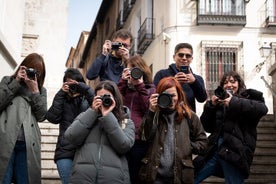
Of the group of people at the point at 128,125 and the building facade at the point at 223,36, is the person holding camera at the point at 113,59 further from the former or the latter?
the building facade at the point at 223,36

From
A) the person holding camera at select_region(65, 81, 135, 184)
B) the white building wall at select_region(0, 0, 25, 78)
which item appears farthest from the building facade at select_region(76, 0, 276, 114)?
the person holding camera at select_region(65, 81, 135, 184)

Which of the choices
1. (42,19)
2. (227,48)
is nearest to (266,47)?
(227,48)

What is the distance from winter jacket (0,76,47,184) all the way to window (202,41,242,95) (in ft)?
40.0

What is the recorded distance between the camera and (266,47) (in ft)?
52.8

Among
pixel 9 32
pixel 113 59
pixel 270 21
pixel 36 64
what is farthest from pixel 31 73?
pixel 270 21

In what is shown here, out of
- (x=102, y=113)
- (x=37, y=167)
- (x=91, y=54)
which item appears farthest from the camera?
(x=91, y=54)

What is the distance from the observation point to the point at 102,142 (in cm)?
357

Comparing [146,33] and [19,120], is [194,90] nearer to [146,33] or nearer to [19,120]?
[19,120]

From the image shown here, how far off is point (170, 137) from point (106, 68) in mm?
1162

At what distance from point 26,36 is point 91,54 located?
21.2m

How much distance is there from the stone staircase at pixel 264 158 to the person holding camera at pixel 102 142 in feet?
7.76

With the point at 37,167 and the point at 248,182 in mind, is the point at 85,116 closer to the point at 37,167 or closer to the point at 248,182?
the point at 37,167

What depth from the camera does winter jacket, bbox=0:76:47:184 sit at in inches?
149

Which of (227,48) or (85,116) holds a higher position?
(227,48)
